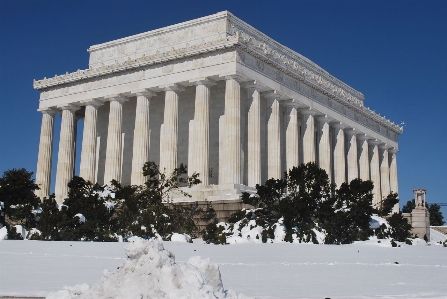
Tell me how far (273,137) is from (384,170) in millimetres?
30182

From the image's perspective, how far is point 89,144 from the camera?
209ft

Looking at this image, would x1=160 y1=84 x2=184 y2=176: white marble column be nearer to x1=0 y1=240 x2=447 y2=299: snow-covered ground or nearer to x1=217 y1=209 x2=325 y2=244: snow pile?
x1=217 y1=209 x2=325 y2=244: snow pile

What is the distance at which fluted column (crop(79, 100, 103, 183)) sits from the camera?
207ft

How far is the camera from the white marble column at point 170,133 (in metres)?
56.8

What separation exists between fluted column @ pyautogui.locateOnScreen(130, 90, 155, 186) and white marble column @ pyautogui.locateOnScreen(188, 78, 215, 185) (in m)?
5.08

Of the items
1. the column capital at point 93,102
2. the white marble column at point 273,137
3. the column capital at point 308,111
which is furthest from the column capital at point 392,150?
the column capital at point 93,102

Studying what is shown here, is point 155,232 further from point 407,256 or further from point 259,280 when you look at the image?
point 259,280

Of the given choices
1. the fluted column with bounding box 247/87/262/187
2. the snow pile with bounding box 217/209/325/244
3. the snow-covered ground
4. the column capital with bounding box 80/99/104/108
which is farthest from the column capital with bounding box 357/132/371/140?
the snow-covered ground

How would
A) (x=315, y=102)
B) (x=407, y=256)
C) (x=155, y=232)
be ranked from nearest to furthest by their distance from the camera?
(x=407, y=256), (x=155, y=232), (x=315, y=102)

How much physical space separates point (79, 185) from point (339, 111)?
37663mm

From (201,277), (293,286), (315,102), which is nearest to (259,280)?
(293,286)

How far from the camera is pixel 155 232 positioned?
3525 cm

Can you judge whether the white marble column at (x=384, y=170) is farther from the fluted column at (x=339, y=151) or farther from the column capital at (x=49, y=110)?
the column capital at (x=49, y=110)

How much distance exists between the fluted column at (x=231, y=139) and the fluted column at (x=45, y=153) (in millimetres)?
21484
